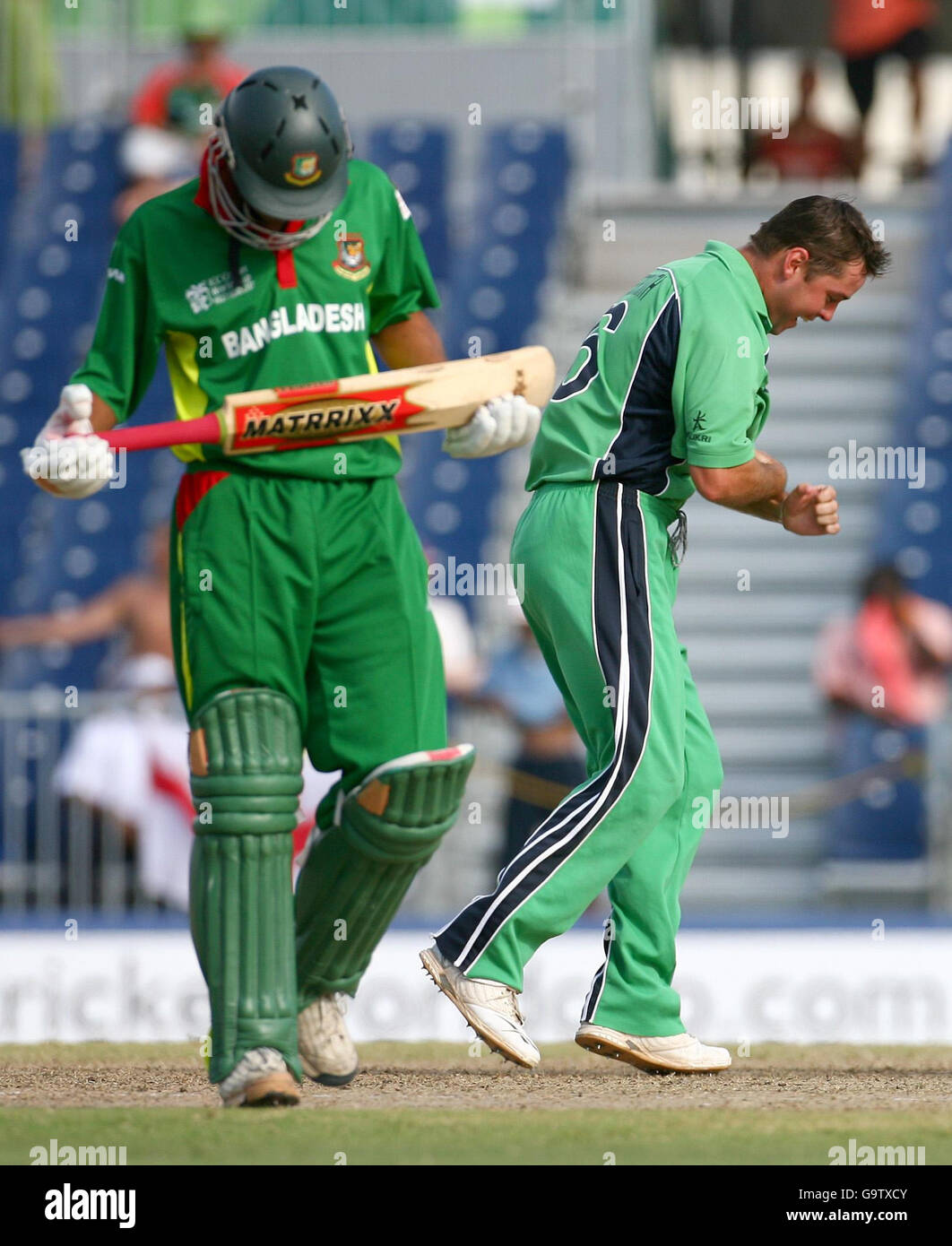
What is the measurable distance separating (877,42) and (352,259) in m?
11.0

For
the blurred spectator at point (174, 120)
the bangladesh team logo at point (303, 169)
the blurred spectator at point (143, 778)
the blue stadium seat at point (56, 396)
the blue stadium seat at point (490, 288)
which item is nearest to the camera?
the bangladesh team logo at point (303, 169)

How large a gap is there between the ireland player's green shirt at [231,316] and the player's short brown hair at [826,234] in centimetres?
101

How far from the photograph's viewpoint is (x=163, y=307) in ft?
16.8

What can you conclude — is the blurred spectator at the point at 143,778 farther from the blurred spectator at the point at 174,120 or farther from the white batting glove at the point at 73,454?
the white batting glove at the point at 73,454

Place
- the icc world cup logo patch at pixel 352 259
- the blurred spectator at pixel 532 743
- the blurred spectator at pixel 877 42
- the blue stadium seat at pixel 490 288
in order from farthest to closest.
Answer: the blurred spectator at pixel 877 42, the blue stadium seat at pixel 490 288, the blurred spectator at pixel 532 743, the icc world cup logo patch at pixel 352 259

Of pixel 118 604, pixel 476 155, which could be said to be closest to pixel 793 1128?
pixel 118 604

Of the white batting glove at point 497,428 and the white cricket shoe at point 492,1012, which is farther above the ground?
the white batting glove at point 497,428

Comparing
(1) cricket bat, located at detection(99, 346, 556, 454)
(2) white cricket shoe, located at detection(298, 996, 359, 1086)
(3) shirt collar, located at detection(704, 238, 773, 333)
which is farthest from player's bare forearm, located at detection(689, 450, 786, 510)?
(2) white cricket shoe, located at detection(298, 996, 359, 1086)

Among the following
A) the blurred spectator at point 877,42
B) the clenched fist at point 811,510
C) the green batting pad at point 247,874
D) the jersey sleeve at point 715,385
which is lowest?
the green batting pad at point 247,874

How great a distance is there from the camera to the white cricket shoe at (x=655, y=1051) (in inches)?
211

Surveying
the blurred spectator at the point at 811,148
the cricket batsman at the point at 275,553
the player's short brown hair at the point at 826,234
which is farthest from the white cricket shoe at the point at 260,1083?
the blurred spectator at the point at 811,148

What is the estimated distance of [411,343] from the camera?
5.45 metres

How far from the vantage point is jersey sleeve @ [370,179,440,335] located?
5.34 m

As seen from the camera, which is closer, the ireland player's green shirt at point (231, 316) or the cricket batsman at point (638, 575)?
the ireland player's green shirt at point (231, 316)
